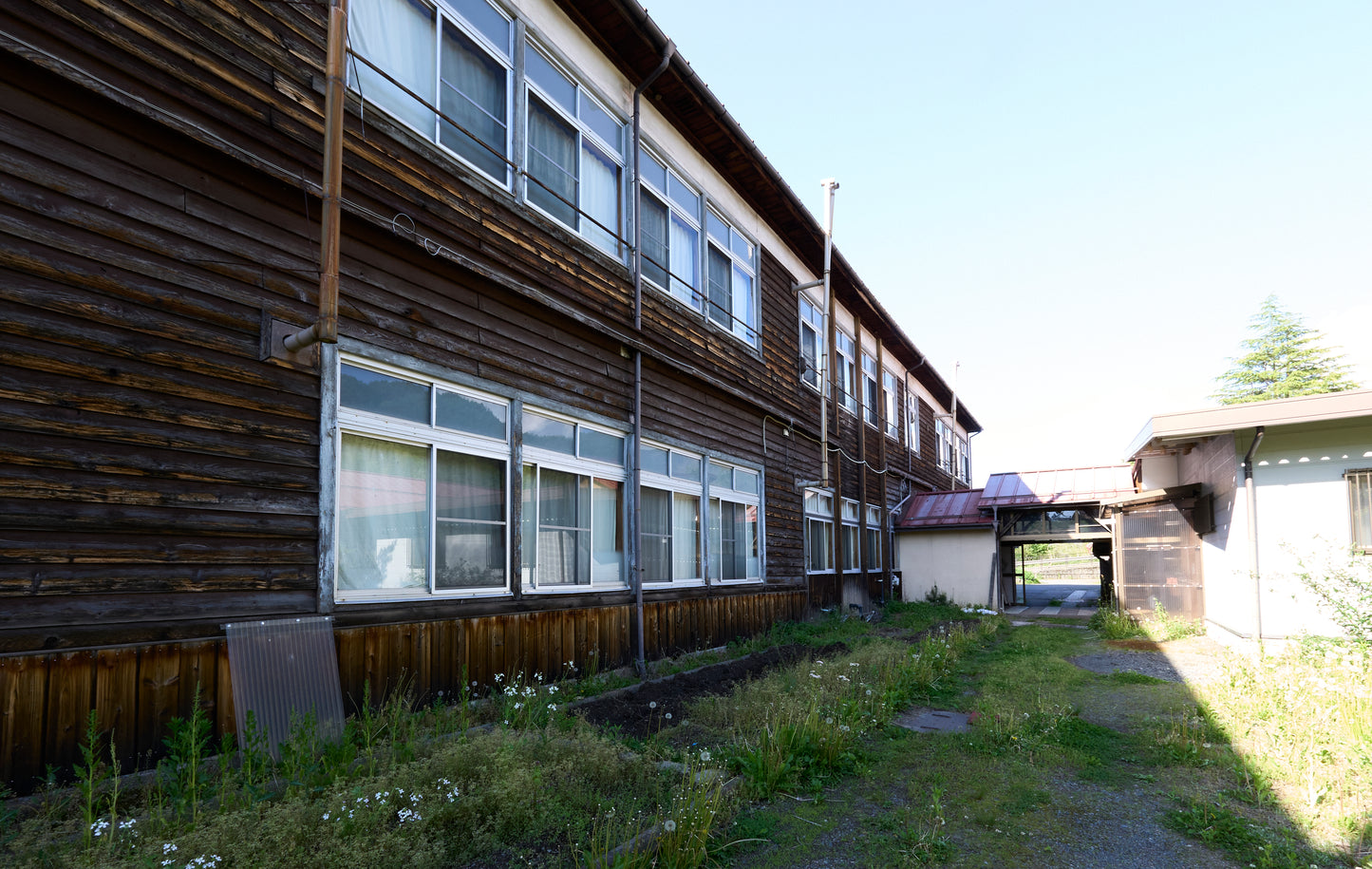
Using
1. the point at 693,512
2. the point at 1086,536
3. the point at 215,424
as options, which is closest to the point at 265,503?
the point at 215,424

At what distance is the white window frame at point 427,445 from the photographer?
5465 mm

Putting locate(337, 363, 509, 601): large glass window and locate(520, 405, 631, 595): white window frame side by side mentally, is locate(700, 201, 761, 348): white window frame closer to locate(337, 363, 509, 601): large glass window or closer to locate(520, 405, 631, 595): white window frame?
locate(520, 405, 631, 595): white window frame

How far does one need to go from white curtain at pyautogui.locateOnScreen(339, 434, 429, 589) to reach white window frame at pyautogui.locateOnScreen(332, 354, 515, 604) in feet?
0.12

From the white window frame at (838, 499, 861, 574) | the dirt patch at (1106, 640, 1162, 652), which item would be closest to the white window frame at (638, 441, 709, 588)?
the white window frame at (838, 499, 861, 574)

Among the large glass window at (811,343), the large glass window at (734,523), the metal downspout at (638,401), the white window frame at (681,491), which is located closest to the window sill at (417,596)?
the metal downspout at (638,401)

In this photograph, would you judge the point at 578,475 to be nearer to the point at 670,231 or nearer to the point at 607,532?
the point at 607,532

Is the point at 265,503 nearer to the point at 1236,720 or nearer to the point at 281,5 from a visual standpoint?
the point at 281,5

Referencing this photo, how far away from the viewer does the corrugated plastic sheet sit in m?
4.54

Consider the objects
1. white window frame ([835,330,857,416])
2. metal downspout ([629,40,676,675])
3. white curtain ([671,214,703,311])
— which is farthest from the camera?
white window frame ([835,330,857,416])

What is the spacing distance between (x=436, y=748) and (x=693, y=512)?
261 inches

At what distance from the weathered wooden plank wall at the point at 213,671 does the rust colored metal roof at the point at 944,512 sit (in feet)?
46.1

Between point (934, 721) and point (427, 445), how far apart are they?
5.23 meters

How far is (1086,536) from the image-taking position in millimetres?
19812

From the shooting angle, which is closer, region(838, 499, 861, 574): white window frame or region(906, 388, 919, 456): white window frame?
region(838, 499, 861, 574): white window frame
